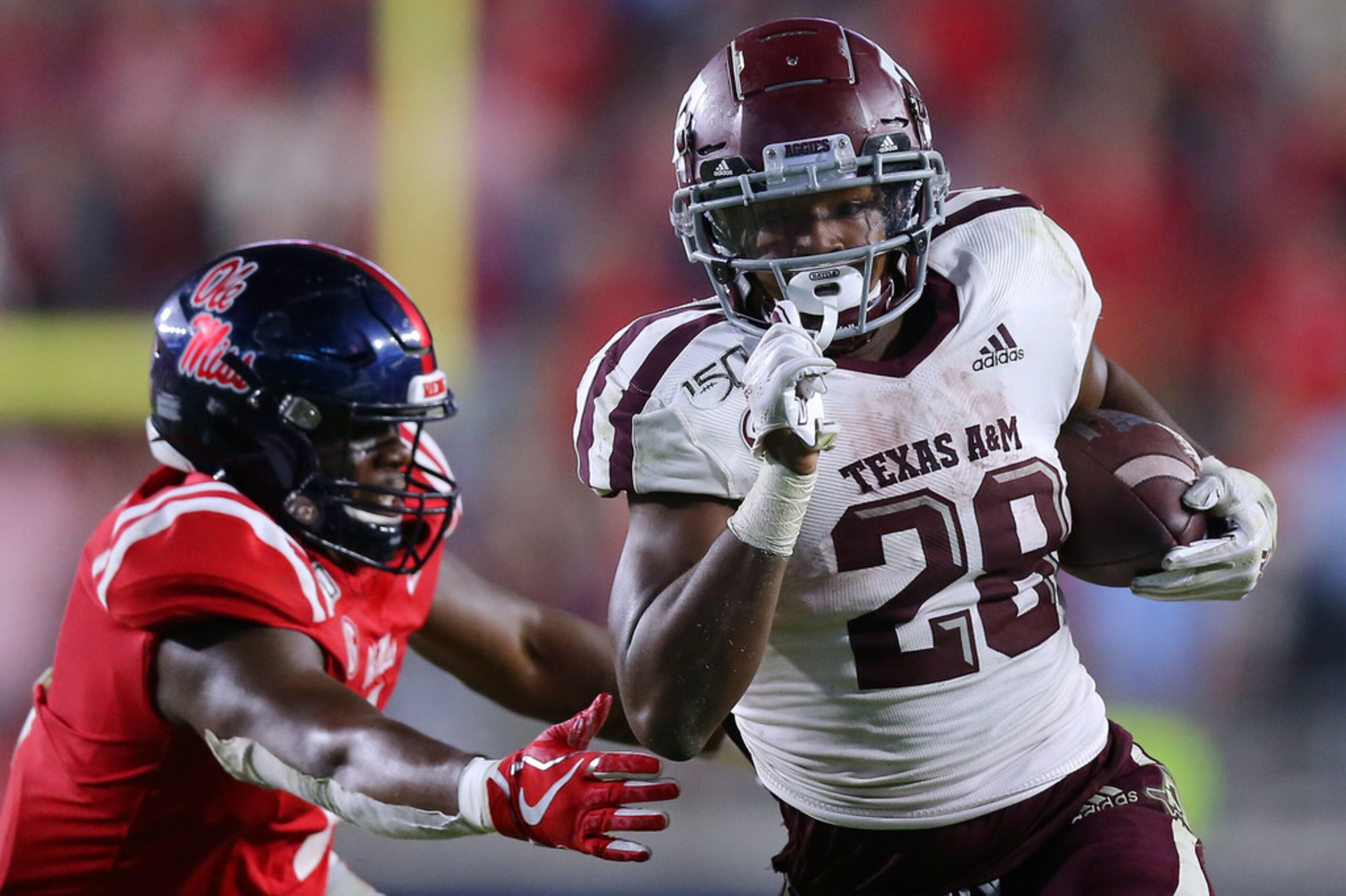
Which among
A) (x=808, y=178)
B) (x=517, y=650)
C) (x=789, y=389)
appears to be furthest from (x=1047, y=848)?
(x=517, y=650)

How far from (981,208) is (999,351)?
25cm

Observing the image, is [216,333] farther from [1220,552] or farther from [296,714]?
[1220,552]

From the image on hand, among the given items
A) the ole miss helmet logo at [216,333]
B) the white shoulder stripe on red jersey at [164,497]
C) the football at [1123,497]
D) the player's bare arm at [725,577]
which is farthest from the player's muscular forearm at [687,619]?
the ole miss helmet logo at [216,333]

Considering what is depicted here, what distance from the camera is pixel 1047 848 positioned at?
1.80 metres

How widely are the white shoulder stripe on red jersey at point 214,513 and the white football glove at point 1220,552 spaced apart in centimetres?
99

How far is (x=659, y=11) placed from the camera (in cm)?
508

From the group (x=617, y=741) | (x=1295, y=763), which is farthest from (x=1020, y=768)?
(x=1295, y=763)

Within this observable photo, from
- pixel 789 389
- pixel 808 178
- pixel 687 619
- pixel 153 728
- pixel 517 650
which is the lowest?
pixel 517 650

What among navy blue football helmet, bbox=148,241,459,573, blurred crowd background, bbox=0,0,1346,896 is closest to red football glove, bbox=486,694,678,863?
navy blue football helmet, bbox=148,241,459,573

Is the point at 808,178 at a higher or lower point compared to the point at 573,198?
higher

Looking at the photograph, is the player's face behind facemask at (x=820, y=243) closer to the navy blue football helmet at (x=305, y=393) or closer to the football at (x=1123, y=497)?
the football at (x=1123, y=497)

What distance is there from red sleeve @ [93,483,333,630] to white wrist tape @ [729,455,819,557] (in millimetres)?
700

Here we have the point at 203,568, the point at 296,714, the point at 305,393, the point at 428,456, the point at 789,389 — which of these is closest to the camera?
the point at 789,389

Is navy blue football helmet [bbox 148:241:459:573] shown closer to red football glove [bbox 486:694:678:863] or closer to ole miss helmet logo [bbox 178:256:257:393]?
ole miss helmet logo [bbox 178:256:257:393]
